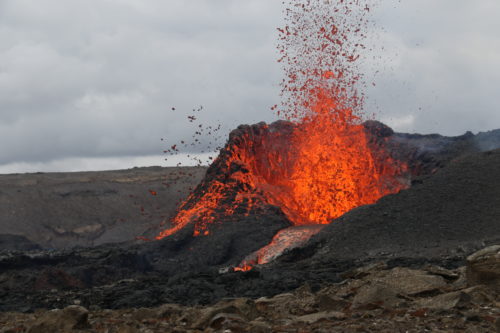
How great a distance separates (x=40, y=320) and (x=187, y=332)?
217 cm

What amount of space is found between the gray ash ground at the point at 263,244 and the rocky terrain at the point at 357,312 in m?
3.00

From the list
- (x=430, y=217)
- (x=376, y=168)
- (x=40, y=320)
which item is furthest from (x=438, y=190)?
(x=40, y=320)

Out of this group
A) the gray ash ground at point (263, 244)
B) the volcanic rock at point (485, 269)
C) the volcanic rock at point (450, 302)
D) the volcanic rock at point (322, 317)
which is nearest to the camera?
the volcanic rock at point (450, 302)

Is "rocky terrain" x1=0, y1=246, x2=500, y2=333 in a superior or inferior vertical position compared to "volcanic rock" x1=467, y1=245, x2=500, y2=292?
inferior

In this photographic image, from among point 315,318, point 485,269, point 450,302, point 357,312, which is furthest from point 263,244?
point 450,302

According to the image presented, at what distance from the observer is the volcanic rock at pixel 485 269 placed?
310 inches

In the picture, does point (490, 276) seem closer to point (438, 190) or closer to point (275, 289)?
point (275, 289)

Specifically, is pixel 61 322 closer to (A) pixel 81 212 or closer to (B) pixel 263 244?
(B) pixel 263 244

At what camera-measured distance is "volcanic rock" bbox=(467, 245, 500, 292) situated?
7875mm

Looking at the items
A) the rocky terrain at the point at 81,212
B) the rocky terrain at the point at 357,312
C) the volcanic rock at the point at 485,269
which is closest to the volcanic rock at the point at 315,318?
the rocky terrain at the point at 357,312

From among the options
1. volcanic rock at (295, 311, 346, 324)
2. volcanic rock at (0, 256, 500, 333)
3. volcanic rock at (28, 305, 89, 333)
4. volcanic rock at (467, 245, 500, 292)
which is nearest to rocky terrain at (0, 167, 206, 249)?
volcanic rock at (0, 256, 500, 333)

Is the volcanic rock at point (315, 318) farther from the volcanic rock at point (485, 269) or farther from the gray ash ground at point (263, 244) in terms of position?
the gray ash ground at point (263, 244)

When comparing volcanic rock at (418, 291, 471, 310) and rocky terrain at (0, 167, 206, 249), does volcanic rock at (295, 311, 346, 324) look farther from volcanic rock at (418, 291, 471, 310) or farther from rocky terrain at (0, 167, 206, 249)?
rocky terrain at (0, 167, 206, 249)

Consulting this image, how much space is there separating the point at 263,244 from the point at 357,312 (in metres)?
14.3
